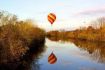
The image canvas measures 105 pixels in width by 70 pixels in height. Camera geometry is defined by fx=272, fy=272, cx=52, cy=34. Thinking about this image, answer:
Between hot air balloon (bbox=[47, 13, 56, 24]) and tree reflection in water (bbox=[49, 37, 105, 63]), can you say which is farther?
hot air balloon (bbox=[47, 13, 56, 24])

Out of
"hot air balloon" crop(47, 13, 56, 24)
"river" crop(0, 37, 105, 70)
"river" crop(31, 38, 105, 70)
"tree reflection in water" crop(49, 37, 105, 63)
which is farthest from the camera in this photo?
"hot air balloon" crop(47, 13, 56, 24)

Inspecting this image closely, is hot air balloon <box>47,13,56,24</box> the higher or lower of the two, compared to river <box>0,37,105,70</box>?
higher

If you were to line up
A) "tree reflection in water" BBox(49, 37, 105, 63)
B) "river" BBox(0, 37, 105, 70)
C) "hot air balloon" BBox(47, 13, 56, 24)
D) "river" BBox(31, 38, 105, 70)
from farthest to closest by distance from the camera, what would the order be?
1. "hot air balloon" BBox(47, 13, 56, 24)
2. "tree reflection in water" BBox(49, 37, 105, 63)
3. "river" BBox(31, 38, 105, 70)
4. "river" BBox(0, 37, 105, 70)

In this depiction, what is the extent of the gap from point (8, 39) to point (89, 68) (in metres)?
6.04

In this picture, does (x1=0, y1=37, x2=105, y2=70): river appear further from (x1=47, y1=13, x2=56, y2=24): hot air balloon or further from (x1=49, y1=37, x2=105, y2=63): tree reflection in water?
(x1=47, y1=13, x2=56, y2=24): hot air balloon

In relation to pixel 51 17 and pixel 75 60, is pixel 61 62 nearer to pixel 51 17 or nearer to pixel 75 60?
pixel 75 60

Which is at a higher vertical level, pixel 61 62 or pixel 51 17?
pixel 51 17

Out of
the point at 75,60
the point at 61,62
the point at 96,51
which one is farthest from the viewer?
the point at 96,51

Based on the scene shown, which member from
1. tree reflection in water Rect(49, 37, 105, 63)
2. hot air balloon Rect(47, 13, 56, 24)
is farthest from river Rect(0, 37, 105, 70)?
hot air balloon Rect(47, 13, 56, 24)

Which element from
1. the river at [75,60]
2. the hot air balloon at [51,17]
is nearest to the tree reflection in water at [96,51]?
the river at [75,60]

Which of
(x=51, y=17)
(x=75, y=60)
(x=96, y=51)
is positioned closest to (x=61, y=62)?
(x=75, y=60)

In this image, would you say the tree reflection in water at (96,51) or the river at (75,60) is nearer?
the river at (75,60)

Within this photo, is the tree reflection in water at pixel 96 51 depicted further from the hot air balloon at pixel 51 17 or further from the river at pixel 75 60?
the hot air balloon at pixel 51 17

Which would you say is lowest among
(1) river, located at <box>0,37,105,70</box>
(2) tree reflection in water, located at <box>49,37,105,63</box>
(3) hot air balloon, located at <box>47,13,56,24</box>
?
(2) tree reflection in water, located at <box>49,37,105,63</box>
